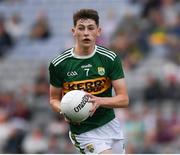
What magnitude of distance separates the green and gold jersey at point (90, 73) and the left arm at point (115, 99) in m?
0.07

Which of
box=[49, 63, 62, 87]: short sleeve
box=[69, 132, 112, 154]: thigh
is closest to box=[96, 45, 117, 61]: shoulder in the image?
box=[49, 63, 62, 87]: short sleeve

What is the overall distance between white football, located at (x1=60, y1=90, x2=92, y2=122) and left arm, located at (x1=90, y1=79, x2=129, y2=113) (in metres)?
0.06

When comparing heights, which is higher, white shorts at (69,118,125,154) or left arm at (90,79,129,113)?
left arm at (90,79,129,113)

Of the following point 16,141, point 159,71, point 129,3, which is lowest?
point 16,141

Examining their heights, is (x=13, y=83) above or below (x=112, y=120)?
below

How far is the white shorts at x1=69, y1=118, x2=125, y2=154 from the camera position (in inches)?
276

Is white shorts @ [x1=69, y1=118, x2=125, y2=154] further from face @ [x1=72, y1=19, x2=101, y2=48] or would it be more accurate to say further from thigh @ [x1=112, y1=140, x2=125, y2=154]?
face @ [x1=72, y1=19, x2=101, y2=48]

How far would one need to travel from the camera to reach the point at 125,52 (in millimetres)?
15188

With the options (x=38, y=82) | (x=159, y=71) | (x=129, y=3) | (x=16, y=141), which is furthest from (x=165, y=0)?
(x=16, y=141)

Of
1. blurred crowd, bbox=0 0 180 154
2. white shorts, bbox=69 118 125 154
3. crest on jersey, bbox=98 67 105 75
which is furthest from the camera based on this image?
blurred crowd, bbox=0 0 180 154

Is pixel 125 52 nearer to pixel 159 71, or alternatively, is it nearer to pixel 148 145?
pixel 159 71

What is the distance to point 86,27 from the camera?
22.3 ft

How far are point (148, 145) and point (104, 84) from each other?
6511mm

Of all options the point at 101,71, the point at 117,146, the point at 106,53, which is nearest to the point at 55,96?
the point at 101,71
